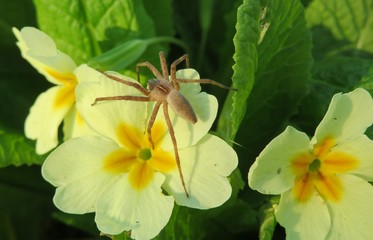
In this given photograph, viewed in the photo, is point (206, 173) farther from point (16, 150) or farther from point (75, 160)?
point (16, 150)

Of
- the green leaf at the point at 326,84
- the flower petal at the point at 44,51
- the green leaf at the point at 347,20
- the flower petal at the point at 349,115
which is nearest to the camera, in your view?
A: the flower petal at the point at 349,115

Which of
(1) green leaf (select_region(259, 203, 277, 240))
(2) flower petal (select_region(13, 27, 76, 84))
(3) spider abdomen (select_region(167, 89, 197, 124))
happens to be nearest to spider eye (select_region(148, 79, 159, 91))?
(3) spider abdomen (select_region(167, 89, 197, 124))

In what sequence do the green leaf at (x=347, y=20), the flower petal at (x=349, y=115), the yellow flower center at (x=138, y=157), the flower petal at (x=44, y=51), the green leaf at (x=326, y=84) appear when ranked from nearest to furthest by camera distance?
the flower petal at (x=349, y=115)
the yellow flower center at (x=138, y=157)
the flower petal at (x=44, y=51)
the green leaf at (x=326, y=84)
the green leaf at (x=347, y=20)

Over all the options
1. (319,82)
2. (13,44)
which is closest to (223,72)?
(319,82)

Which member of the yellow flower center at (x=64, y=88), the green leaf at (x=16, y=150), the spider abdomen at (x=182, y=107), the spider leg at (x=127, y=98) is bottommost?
the green leaf at (x=16, y=150)

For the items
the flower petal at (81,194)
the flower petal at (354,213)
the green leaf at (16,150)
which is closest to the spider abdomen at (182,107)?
the flower petal at (81,194)

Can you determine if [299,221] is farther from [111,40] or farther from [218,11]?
[218,11]

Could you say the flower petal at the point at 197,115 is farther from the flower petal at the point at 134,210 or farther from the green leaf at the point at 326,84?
the green leaf at the point at 326,84

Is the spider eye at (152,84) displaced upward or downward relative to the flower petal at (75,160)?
upward
